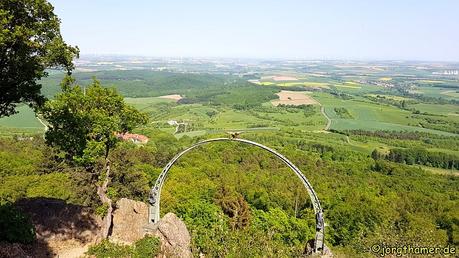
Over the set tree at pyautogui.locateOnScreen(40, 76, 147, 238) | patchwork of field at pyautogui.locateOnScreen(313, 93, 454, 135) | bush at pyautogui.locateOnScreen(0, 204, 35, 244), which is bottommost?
patchwork of field at pyautogui.locateOnScreen(313, 93, 454, 135)

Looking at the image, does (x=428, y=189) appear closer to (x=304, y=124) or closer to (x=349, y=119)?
(x=304, y=124)

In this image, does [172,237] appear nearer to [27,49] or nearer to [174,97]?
[27,49]

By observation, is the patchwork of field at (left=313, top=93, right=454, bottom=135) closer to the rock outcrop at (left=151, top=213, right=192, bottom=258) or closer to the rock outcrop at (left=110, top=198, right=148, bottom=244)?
the rock outcrop at (left=110, top=198, right=148, bottom=244)

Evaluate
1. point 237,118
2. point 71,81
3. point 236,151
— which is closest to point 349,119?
point 237,118

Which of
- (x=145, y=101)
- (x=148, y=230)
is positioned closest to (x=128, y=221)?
(x=148, y=230)

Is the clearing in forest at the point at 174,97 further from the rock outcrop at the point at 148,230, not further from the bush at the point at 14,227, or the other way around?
the bush at the point at 14,227

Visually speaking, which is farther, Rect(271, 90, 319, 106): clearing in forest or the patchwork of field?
Rect(271, 90, 319, 106): clearing in forest

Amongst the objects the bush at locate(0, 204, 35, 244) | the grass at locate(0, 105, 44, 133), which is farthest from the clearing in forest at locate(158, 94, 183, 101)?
the bush at locate(0, 204, 35, 244)

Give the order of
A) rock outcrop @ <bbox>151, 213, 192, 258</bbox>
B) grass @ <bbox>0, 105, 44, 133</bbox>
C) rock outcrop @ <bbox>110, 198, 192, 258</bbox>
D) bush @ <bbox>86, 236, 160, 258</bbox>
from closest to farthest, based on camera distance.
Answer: bush @ <bbox>86, 236, 160, 258</bbox> < rock outcrop @ <bbox>151, 213, 192, 258</bbox> < rock outcrop @ <bbox>110, 198, 192, 258</bbox> < grass @ <bbox>0, 105, 44, 133</bbox>
